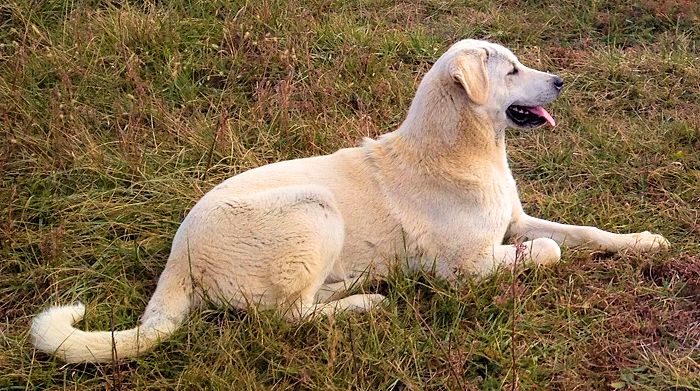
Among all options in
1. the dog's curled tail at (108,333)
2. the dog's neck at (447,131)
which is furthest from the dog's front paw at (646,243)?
the dog's curled tail at (108,333)

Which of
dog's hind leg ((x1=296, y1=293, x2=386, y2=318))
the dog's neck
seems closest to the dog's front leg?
the dog's neck

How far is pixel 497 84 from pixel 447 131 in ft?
1.23

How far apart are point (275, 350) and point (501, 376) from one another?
3.21 feet

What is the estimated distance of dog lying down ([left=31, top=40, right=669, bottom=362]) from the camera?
337cm

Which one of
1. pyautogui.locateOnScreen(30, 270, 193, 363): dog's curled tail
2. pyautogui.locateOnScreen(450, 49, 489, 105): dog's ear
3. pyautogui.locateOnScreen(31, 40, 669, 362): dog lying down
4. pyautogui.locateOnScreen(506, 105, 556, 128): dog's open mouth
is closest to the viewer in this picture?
pyautogui.locateOnScreen(30, 270, 193, 363): dog's curled tail

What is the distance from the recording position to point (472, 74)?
11.8 feet

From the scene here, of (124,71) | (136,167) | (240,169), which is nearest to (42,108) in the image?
(124,71)

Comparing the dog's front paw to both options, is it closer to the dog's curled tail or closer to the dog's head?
the dog's head

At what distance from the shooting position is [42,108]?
5121 millimetres

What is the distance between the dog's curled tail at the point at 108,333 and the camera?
3.07m

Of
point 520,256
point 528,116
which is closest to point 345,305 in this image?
point 520,256

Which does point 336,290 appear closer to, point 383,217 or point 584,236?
point 383,217

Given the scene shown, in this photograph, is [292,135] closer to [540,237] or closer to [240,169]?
[240,169]

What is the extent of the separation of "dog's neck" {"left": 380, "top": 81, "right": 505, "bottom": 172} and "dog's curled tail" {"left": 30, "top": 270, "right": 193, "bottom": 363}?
1.35 meters
